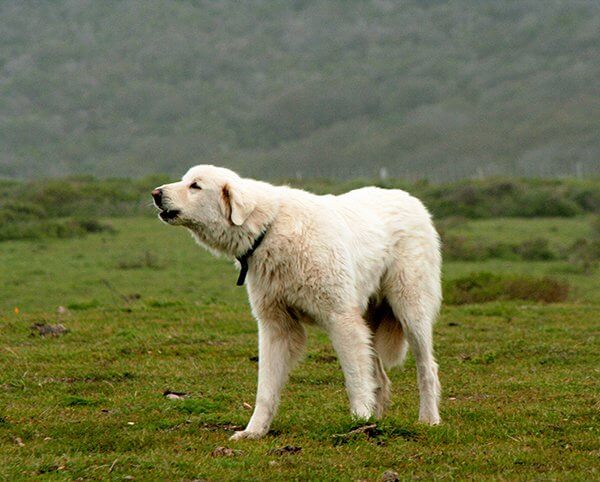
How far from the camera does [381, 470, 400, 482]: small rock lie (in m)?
6.60

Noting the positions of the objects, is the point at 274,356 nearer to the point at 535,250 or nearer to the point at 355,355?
the point at 355,355

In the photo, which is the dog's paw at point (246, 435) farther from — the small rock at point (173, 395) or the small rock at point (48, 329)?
the small rock at point (48, 329)

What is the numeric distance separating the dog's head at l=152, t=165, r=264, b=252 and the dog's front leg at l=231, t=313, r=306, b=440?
0.84 m

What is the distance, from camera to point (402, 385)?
451 inches

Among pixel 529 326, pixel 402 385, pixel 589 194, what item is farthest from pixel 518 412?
pixel 589 194

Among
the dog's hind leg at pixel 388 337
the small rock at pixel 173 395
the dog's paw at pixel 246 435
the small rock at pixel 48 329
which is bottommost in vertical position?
the small rock at pixel 173 395

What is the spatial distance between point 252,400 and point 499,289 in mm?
13633

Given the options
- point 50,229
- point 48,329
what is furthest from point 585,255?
point 48,329

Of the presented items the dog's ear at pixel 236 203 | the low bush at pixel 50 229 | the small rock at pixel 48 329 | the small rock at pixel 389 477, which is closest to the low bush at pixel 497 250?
the low bush at pixel 50 229

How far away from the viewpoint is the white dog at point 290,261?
326 inches

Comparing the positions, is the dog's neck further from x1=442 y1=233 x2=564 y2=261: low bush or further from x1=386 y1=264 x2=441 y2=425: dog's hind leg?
x1=442 y1=233 x2=564 y2=261: low bush

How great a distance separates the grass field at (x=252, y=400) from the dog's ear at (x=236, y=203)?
6.51 feet

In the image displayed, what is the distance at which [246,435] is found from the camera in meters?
8.18

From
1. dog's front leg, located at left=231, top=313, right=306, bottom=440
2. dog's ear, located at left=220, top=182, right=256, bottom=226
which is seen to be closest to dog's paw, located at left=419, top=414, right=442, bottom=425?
dog's front leg, located at left=231, top=313, right=306, bottom=440
